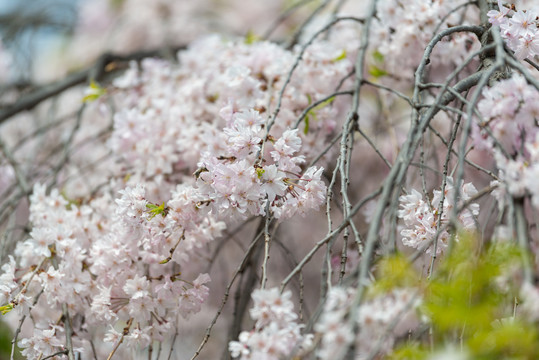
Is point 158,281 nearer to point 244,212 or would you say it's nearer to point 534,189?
point 244,212

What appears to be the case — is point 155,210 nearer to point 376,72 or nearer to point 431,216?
point 431,216

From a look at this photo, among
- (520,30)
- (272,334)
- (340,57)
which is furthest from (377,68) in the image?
(272,334)

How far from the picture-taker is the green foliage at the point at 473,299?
79 centimetres

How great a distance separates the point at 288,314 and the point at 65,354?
2.56 feet

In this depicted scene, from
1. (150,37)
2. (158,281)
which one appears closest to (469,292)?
(158,281)

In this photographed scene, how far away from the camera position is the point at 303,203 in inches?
55.3

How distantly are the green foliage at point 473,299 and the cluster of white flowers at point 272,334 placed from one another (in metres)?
0.20

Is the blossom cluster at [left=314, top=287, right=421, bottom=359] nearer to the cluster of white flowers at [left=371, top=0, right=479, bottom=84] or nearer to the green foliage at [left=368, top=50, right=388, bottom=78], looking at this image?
the cluster of white flowers at [left=371, top=0, right=479, bottom=84]

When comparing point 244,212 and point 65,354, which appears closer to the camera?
point 244,212

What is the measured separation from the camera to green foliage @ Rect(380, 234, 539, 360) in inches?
31.3

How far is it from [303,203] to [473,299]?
0.57 meters

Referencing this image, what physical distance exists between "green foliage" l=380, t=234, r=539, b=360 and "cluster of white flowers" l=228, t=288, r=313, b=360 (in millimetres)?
203

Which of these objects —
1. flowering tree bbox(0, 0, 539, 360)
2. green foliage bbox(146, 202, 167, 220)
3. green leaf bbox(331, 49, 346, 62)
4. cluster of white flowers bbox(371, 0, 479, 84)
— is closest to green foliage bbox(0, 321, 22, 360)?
flowering tree bbox(0, 0, 539, 360)

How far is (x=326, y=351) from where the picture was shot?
869 millimetres
